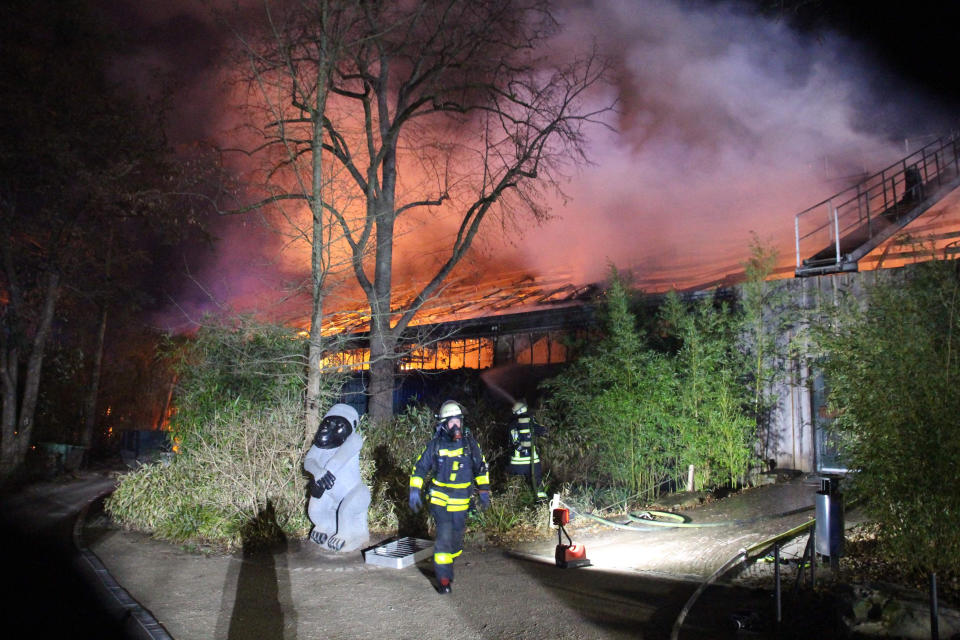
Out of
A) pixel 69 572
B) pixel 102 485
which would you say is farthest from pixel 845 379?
pixel 102 485

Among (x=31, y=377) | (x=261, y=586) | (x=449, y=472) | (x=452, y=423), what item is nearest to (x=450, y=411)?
(x=452, y=423)

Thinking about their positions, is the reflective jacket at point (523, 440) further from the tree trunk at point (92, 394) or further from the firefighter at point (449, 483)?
the tree trunk at point (92, 394)

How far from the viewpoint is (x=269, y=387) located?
1093cm

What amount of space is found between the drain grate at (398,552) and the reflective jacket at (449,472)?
3.48 feet

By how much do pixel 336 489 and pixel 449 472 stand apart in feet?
6.74

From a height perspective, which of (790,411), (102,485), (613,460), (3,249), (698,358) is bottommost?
(102,485)

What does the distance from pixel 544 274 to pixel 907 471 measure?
18.1 metres

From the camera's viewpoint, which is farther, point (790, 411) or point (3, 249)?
point (3, 249)

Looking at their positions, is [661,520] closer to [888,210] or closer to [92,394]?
[888,210]

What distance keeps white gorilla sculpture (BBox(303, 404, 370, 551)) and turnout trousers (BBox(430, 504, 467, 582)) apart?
1796 mm

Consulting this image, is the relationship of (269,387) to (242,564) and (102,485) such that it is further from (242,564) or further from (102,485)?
(102,485)

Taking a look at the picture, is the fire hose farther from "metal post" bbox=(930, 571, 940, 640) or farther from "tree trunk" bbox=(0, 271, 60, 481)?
"tree trunk" bbox=(0, 271, 60, 481)

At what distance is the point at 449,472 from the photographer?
21.7 ft

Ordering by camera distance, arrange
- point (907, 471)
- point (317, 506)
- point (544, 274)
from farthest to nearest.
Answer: point (544, 274), point (317, 506), point (907, 471)
